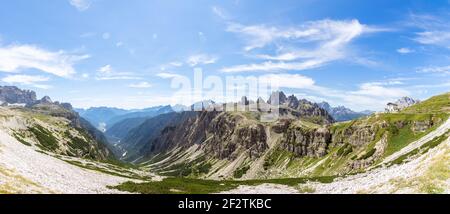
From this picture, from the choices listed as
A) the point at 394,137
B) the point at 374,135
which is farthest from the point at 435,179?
the point at 374,135

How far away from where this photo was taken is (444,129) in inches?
5020

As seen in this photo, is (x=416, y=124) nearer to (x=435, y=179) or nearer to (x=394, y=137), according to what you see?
(x=394, y=137)

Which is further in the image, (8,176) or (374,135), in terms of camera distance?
(374,135)

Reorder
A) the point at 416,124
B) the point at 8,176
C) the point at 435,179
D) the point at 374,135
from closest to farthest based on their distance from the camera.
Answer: the point at 435,179
the point at 8,176
the point at 416,124
the point at 374,135
